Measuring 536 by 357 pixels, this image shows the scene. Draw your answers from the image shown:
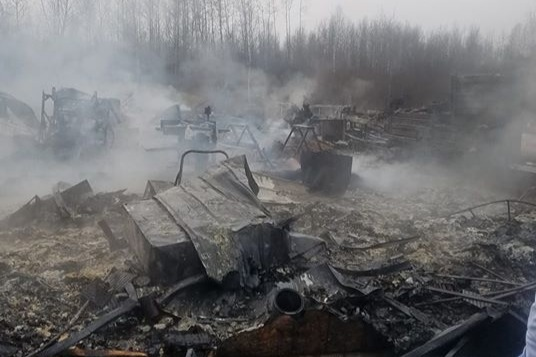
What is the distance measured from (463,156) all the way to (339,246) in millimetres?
7731

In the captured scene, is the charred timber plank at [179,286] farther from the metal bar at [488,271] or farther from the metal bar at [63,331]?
the metal bar at [488,271]

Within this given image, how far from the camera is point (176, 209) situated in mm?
5145

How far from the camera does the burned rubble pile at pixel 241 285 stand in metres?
3.78

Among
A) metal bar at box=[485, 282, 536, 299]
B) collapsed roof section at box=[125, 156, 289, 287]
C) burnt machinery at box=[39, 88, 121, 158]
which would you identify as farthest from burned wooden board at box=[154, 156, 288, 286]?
burnt machinery at box=[39, 88, 121, 158]

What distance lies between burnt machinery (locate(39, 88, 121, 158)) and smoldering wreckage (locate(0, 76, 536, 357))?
13.0ft

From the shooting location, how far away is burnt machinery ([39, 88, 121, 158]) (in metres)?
11.6

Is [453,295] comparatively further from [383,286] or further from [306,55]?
[306,55]

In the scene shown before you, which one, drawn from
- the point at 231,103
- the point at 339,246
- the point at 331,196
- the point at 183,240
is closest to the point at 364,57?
the point at 231,103

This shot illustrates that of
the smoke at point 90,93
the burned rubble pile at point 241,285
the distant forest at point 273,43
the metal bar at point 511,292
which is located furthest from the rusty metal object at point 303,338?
the distant forest at point 273,43

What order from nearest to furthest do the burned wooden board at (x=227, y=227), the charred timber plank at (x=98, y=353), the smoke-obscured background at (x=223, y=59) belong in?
the charred timber plank at (x=98, y=353) → the burned wooden board at (x=227, y=227) → the smoke-obscured background at (x=223, y=59)

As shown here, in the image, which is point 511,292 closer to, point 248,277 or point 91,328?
point 248,277

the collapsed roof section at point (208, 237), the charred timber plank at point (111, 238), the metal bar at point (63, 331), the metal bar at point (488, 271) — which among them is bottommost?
the metal bar at point (488, 271)

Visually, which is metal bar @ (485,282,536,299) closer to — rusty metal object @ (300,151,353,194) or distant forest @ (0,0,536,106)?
rusty metal object @ (300,151,353,194)

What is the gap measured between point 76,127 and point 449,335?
11.0 metres
